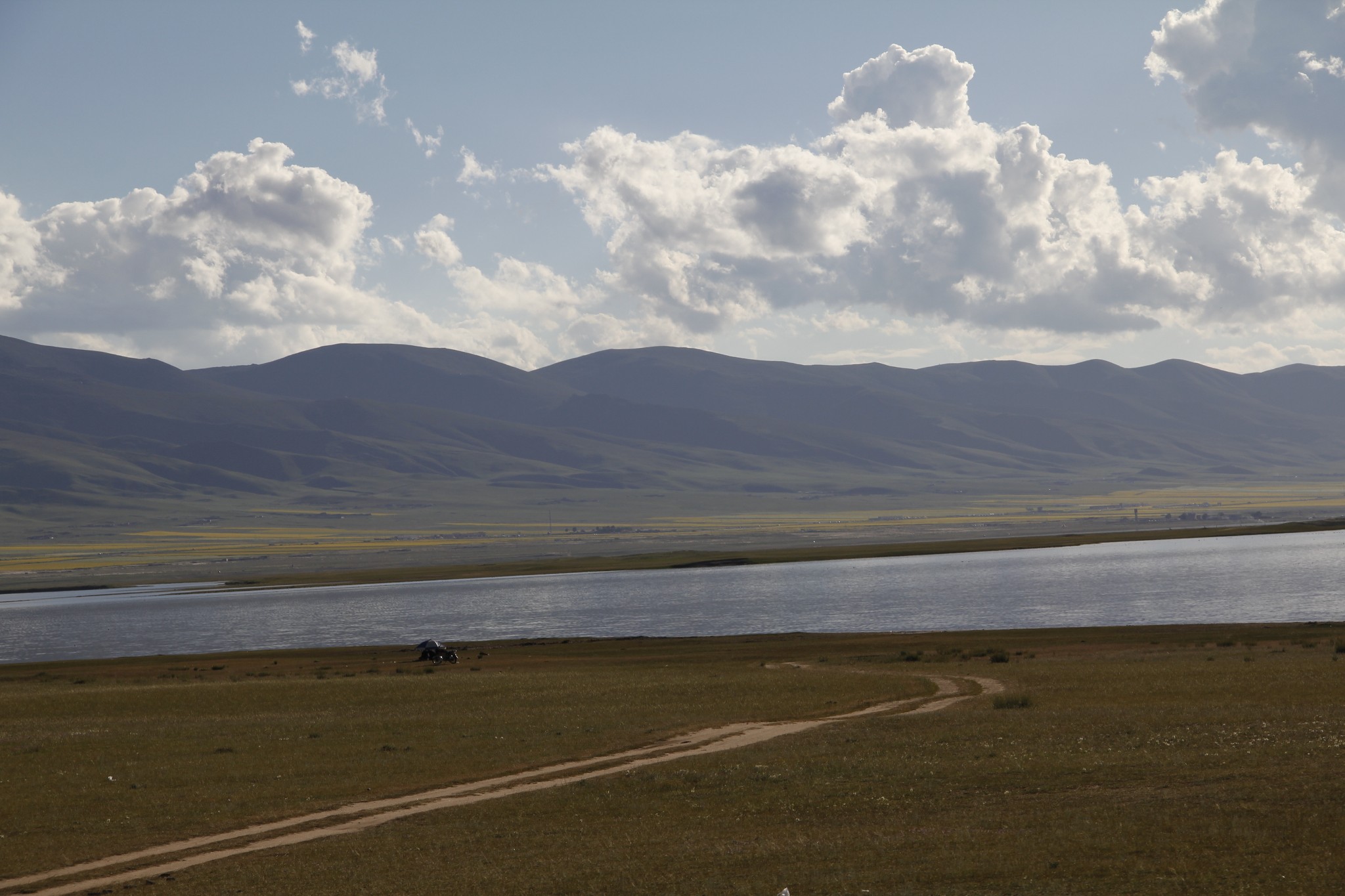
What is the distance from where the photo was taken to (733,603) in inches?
3644

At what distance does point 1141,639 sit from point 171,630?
2720 inches

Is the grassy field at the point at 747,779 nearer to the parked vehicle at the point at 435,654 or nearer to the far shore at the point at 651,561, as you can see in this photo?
the parked vehicle at the point at 435,654

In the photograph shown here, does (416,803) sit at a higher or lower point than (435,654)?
higher

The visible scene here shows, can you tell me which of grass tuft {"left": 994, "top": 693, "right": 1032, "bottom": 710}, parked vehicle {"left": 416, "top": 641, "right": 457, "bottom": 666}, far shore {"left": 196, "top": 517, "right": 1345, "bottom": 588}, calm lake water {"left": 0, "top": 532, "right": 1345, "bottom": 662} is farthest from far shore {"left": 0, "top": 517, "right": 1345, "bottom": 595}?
grass tuft {"left": 994, "top": 693, "right": 1032, "bottom": 710}

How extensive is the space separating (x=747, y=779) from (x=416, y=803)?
676cm

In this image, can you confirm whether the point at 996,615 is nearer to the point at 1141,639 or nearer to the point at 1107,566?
the point at 1141,639

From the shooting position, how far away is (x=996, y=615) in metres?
76.0

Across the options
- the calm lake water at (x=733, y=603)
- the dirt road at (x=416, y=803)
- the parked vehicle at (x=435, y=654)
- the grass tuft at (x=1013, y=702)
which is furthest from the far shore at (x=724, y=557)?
the dirt road at (x=416, y=803)

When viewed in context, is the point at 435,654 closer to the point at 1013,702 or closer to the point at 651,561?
the point at 1013,702

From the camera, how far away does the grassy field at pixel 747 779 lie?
53.8 feet

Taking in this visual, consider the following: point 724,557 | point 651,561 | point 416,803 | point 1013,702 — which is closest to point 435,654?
point 1013,702

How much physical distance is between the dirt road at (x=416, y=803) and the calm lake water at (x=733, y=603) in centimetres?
3983

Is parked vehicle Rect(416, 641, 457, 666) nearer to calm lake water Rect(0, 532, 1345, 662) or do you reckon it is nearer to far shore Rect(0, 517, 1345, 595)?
calm lake water Rect(0, 532, 1345, 662)

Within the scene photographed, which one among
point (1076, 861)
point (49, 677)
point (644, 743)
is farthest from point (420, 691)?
point (1076, 861)
